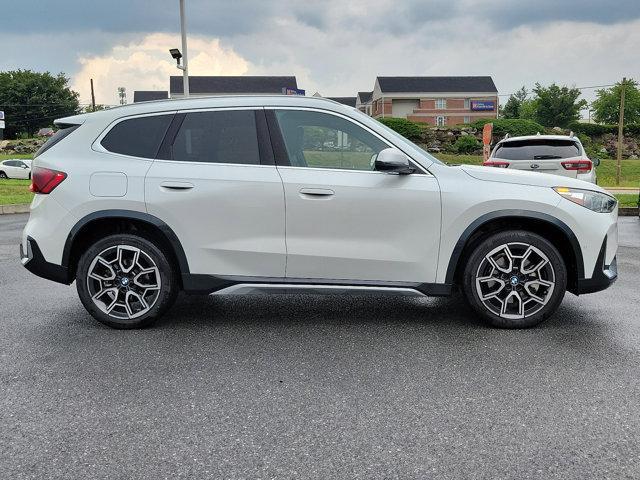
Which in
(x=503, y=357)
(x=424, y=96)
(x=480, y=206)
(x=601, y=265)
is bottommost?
(x=503, y=357)

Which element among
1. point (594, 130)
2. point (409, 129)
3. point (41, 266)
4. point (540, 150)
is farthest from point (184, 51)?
point (594, 130)

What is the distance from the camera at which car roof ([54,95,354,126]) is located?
4.82 metres

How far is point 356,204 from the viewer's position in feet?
14.8

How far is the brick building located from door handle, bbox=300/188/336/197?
8600cm

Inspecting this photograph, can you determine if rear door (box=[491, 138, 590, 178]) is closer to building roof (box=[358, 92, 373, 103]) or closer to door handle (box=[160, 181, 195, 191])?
door handle (box=[160, 181, 195, 191])

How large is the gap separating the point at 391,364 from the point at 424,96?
294ft

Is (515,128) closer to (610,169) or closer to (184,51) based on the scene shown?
(610,169)

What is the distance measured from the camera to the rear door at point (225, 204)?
180 inches

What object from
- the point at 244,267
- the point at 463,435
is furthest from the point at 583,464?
the point at 244,267

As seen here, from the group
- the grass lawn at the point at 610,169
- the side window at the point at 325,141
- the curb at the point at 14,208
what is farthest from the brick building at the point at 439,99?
the side window at the point at 325,141

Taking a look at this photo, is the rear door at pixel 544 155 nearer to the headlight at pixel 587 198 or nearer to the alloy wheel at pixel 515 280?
the headlight at pixel 587 198

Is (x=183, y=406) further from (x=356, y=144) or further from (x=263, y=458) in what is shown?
(x=356, y=144)

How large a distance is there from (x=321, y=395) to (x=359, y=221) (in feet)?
5.07

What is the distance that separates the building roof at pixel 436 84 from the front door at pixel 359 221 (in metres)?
86.9
